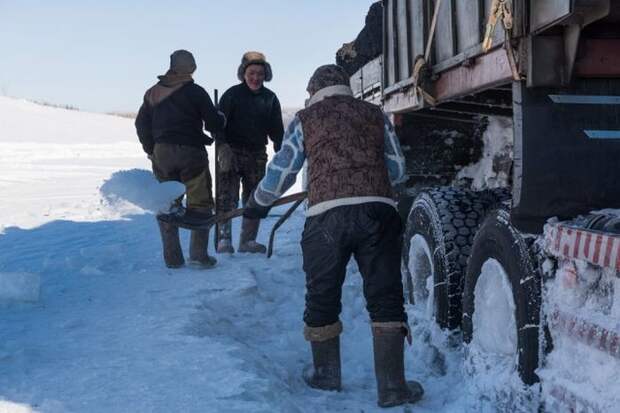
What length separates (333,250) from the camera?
328 centimetres

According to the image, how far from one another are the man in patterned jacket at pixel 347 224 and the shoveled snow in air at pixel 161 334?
0.80ft

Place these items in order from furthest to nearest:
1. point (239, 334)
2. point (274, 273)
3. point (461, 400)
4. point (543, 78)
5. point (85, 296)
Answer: point (274, 273)
point (85, 296)
point (239, 334)
point (461, 400)
point (543, 78)

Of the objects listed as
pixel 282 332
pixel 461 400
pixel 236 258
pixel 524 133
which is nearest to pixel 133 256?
pixel 236 258

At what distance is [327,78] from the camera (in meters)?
3.43

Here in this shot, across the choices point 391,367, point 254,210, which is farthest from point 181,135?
point 391,367

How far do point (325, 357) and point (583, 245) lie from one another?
1.56m

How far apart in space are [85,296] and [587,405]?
3477 millimetres

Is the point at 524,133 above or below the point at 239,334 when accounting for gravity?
above

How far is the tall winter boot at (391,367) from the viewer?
3219mm

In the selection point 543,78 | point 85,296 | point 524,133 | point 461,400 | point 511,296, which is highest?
point 543,78

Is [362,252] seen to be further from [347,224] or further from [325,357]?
[325,357]

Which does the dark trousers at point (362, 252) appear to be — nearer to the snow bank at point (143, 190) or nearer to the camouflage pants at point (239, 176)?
the snow bank at point (143, 190)

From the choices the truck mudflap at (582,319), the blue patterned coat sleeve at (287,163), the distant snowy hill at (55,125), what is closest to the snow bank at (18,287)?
the blue patterned coat sleeve at (287,163)

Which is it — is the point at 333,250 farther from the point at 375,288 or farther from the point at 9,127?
the point at 9,127
